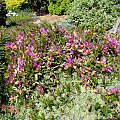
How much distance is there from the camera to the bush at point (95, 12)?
1193 centimetres

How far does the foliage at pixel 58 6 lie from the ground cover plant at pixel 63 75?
988 centimetres

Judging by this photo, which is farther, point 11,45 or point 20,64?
point 11,45

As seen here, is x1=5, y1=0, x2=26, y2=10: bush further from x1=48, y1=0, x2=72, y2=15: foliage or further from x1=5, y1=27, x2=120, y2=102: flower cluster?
x1=5, y1=27, x2=120, y2=102: flower cluster

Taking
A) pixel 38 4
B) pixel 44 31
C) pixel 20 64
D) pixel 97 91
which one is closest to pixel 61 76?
pixel 20 64

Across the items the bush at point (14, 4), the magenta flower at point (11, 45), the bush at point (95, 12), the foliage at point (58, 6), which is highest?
the magenta flower at point (11, 45)

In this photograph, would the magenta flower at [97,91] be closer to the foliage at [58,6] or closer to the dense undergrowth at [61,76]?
the dense undergrowth at [61,76]

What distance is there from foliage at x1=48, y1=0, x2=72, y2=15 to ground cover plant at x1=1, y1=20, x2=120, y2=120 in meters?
9.88

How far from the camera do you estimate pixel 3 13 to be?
14.7m

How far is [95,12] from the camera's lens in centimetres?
1205

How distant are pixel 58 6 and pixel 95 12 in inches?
232

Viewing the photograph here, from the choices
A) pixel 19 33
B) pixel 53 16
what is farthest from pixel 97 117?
pixel 53 16

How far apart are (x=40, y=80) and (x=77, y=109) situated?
1025 millimetres

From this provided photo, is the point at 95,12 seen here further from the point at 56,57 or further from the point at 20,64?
the point at 20,64

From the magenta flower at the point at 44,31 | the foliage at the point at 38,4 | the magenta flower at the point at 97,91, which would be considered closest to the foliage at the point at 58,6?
the foliage at the point at 38,4
